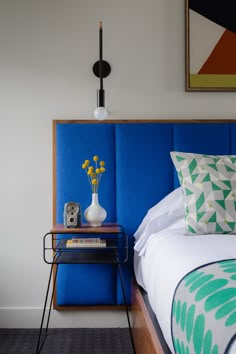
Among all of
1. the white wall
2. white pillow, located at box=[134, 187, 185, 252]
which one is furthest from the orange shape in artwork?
white pillow, located at box=[134, 187, 185, 252]

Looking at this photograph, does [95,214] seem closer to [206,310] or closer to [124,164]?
[124,164]

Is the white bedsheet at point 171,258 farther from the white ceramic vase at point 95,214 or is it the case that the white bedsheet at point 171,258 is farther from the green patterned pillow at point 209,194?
the white ceramic vase at point 95,214

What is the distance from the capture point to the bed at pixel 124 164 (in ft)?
7.95

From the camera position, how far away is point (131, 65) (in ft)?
8.40

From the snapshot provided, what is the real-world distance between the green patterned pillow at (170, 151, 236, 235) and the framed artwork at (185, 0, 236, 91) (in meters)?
0.77

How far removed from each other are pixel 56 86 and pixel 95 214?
93 cm

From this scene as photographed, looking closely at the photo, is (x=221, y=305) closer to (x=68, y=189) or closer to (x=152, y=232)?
(x=152, y=232)

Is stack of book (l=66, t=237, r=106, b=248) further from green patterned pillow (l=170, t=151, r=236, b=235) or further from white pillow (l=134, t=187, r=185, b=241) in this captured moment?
green patterned pillow (l=170, t=151, r=236, b=235)

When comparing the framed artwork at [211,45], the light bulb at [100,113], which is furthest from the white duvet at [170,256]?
the framed artwork at [211,45]

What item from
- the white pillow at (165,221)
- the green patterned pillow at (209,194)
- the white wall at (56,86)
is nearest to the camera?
the green patterned pillow at (209,194)

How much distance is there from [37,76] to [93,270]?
4.39 feet

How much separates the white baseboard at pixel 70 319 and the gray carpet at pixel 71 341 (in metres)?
0.03

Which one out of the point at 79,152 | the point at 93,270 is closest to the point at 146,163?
the point at 79,152

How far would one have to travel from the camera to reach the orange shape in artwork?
8.38 feet
